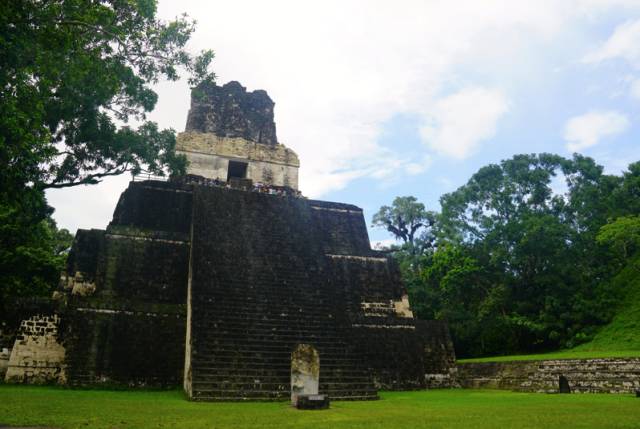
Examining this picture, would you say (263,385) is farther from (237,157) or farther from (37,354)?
(237,157)

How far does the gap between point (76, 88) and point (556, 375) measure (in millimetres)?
11255

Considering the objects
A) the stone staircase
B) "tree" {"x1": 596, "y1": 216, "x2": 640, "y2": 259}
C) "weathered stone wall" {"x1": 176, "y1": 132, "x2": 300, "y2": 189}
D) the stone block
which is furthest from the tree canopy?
the stone block

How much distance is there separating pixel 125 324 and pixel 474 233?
16.4 metres

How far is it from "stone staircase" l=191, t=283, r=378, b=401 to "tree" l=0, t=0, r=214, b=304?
3741 millimetres

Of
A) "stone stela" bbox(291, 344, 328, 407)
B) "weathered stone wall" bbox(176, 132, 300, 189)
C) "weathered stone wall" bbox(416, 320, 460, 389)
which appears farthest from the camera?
"weathered stone wall" bbox(176, 132, 300, 189)

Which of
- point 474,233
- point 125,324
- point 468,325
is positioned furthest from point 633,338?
point 125,324

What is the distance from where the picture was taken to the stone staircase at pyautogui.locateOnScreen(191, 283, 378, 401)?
805 cm

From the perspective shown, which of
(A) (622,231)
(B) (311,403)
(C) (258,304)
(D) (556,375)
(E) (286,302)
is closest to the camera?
(B) (311,403)

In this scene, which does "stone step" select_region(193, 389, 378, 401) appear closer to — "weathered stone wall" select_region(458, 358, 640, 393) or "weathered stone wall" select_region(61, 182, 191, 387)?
"weathered stone wall" select_region(61, 182, 191, 387)

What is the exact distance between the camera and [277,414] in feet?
20.1

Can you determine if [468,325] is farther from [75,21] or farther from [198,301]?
[75,21]

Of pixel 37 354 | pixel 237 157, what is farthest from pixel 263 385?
pixel 237 157

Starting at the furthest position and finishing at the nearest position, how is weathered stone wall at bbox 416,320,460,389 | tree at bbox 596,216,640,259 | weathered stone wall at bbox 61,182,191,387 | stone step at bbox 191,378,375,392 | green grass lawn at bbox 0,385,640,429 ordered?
tree at bbox 596,216,640,259 → weathered stone wall at bbox 416,320,460,389 → weathered stone wall at bbox 61,182,191,387 → stone step at bbox 191,378,375,392 → green grass lawn at bbox 0,385,640,429

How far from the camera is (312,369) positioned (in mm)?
7766
